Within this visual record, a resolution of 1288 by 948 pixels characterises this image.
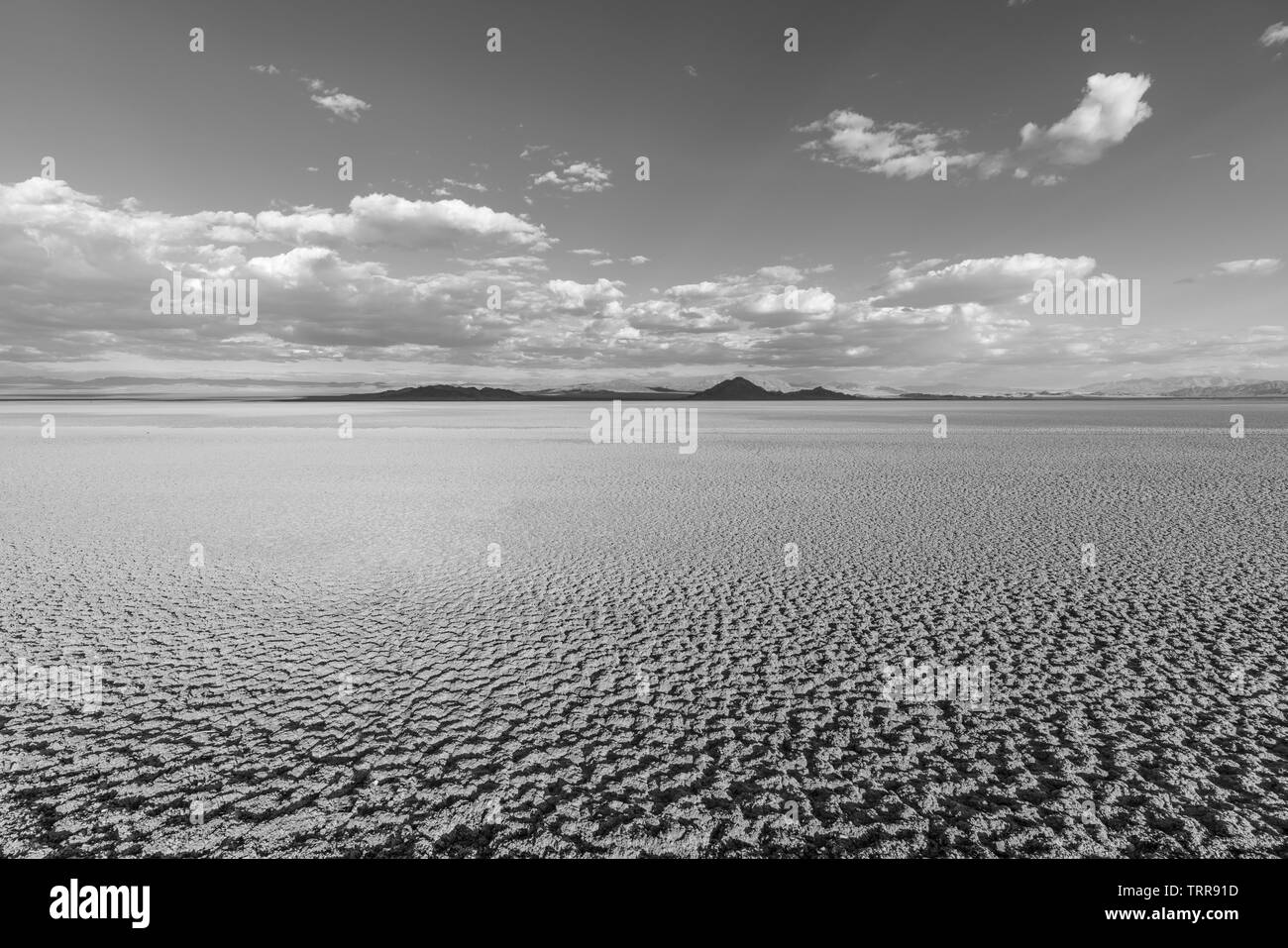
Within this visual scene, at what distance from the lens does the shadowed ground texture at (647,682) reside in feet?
9.07

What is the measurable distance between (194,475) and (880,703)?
15959 mm

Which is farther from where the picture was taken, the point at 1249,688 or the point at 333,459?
the point at 333,459

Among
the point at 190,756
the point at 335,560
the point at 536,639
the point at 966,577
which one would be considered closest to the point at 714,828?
the point at 536,639

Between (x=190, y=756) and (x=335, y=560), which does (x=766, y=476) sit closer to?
(x=335, y=560)

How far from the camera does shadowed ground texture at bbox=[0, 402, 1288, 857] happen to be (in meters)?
2.76

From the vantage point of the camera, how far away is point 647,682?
163 inches
